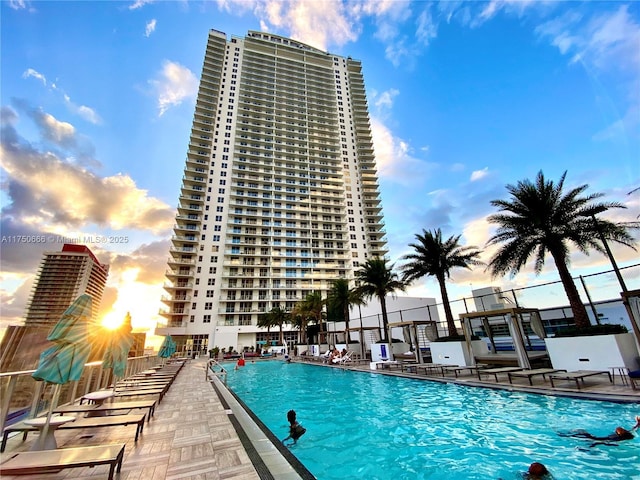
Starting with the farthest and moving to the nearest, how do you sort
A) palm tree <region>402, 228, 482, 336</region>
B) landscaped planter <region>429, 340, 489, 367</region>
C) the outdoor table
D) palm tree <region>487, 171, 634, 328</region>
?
palm tree <region>402, 228, 482, 336</region>, landscaped planter <region>429, 340, 489, 367</region>, palm tree <region>487, 171, 634, 328</region>, the outdoor table

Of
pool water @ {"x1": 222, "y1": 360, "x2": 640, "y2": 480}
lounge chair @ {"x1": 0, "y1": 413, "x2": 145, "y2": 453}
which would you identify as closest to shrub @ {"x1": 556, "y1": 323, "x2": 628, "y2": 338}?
pool water @ {"x1": 222, "y1": 360, "x2": 640, "y2": 480}

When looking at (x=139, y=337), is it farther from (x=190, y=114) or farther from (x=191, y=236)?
(x=190, y=114)

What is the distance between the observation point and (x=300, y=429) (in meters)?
6.08

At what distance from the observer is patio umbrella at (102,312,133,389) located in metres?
7.45

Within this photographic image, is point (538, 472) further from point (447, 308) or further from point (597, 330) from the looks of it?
point (447, 308)

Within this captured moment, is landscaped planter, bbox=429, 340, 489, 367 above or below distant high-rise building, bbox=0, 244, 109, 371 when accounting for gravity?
below

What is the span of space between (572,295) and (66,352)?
17421 millimetres

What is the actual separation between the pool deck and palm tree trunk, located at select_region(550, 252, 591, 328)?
11.7 feet

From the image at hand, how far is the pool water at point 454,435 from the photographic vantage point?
455 centimetres

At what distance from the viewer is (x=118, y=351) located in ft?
24.9

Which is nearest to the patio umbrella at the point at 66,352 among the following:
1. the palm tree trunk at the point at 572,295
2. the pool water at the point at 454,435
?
the pool water at the point at 454,435

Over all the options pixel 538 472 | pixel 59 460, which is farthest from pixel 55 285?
pixel 538 472

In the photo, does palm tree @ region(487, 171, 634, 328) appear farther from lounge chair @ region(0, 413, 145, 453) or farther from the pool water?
lounge chair @ region(0, 413, 145, 453)

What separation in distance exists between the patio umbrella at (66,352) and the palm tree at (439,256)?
59.6 feet
